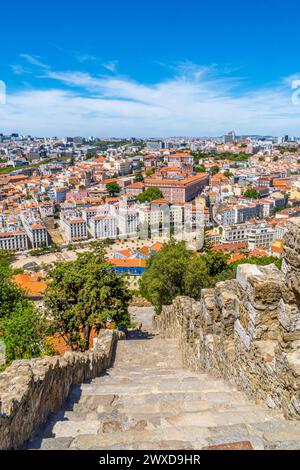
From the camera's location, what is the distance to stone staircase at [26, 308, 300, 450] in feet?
9.70

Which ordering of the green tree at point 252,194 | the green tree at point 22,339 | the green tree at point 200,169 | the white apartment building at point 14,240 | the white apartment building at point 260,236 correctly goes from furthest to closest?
the green tree at point 200,169, the green tree at point 252,194, the white apartment building at point 14,240, the white apartment building at point 260,236, the green tree at point 22,339

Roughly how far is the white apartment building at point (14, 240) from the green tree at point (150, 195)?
27.9 m

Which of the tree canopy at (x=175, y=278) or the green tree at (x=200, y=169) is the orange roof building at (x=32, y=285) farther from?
the green tree at (x=200, y=169)

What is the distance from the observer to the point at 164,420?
3629mm

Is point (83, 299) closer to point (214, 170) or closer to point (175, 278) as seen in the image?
point (175, 278)

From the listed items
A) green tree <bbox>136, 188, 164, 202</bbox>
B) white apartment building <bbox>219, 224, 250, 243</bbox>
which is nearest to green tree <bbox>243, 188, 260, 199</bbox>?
green tree <bbox>136, 188, 164, 202</bbox>

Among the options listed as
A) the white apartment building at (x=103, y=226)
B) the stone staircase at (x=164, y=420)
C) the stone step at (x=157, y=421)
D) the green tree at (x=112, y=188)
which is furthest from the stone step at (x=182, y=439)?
the green tree at (x=112, y=188)

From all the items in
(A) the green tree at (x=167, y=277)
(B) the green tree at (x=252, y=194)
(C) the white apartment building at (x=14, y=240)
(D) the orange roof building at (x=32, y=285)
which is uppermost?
(A) the green tree at (x=167, y=277)

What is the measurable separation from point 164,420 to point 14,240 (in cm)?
5684

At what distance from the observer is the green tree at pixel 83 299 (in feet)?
44.7

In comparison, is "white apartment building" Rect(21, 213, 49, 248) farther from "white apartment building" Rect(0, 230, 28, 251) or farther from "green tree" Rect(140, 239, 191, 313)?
"green tree" Rect(140, 239, 191, 313)

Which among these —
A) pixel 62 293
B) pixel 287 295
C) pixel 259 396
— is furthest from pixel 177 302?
pixel 287 295

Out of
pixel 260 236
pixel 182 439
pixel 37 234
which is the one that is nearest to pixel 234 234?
pixel 260 236
